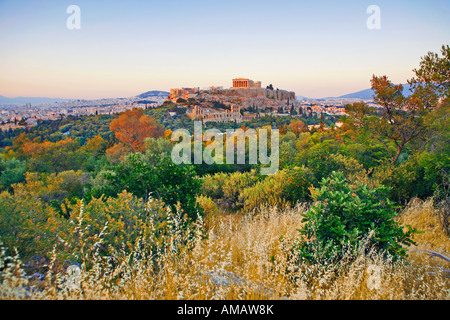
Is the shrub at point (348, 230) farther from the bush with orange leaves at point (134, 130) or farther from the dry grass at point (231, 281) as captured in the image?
the bush with orange leaves at point (134, 130)

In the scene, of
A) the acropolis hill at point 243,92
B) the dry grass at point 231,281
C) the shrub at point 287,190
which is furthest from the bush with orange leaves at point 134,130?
the acropolis hill at point 243,92

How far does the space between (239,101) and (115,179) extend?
5966 cm

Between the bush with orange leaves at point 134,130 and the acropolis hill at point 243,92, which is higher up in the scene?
the acropolis hill at point 243,92

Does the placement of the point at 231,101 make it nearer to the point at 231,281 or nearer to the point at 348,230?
the point at 348,230

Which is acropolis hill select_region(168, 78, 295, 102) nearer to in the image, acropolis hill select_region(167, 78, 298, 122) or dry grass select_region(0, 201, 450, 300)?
acropolis hill select_region(167, 78, 298, 122)

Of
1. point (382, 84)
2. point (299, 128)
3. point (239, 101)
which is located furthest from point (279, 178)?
point (239, 101)

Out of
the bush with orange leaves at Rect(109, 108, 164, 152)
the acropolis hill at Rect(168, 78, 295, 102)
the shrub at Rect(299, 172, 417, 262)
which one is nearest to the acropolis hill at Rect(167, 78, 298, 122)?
the acropolis hill at Rect(168, 78, 295, 102)

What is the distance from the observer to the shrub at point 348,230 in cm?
266

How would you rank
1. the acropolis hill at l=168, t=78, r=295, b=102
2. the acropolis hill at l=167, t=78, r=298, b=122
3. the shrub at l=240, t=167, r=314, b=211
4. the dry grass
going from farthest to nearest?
the acropolis hill at l=168, t=78, r=295, b=102 < the acropolis hill at l=167, t=78, r=298, b=122 < the shrub at l=240, t=167, r=314, b=211 < the dry grass

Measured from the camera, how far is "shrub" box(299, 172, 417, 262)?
2662mm

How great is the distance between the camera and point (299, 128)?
2847 centimetres

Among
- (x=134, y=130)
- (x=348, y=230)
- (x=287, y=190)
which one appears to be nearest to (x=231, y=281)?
(x=348, y=230)

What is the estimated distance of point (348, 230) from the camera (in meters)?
2.83
